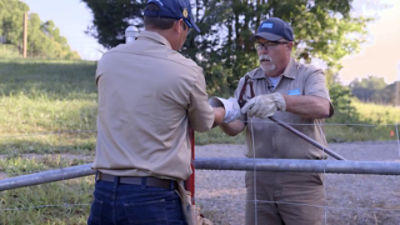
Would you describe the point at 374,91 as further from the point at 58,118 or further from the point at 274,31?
the point at 274,31

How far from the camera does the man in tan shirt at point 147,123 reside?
1.83 meters

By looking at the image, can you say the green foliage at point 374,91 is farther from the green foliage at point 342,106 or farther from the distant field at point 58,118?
the green foliage at point 342,106

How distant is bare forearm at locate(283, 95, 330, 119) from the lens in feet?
7.69

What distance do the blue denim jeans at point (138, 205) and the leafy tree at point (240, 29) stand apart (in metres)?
11.9

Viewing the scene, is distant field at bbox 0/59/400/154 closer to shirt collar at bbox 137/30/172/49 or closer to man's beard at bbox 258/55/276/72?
man's beard at bbox 258/55/276/72

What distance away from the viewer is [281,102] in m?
2.29

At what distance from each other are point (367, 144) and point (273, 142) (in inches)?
328

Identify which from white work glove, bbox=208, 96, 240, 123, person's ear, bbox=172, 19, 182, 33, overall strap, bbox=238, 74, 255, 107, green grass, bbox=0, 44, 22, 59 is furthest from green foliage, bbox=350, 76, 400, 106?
green grass, bbox=0, 44, 22, 59

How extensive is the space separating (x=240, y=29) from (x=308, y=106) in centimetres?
1267

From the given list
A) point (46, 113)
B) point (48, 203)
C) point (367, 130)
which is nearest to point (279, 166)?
point (48, 203)

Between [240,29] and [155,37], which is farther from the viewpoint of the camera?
[240,29]

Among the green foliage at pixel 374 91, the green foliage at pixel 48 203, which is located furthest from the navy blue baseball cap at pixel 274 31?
the green foliage at pixel 374 91

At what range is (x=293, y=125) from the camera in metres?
2.57

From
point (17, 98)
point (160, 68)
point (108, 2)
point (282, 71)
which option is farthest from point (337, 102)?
point (160, 68)
